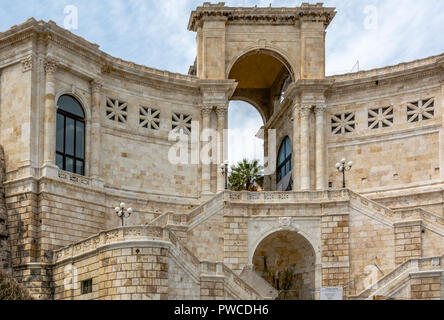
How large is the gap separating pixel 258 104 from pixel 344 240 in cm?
2591

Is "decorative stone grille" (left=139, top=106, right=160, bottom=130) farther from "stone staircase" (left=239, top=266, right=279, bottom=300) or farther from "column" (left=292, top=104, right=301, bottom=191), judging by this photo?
"stone staircase" (left=239, top=266, right=279, bottom=300)

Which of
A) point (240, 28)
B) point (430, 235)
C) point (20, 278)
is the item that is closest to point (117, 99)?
point (240, 28)

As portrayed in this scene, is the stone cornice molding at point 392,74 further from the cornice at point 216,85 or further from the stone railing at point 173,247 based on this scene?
the stone railing at point 173,247

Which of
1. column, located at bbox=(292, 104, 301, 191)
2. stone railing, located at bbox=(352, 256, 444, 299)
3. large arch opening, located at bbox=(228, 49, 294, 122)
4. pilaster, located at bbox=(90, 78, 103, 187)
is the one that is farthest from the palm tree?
stone railing, located at bbox=(352, 256, 444, 299)

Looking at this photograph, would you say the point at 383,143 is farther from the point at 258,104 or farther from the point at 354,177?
the point at 258,104

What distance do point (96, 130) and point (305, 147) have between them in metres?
15.3

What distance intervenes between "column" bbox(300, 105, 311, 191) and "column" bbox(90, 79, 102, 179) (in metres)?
14.7

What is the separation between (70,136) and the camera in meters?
48.6

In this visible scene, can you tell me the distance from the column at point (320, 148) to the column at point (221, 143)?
6.72 metres

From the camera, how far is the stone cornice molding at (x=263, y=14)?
57188mm

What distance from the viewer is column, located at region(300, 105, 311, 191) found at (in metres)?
54.7

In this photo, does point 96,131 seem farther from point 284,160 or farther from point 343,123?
point 343,123

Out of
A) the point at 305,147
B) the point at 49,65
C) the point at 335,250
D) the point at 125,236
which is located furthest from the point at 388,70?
the point at 125,236

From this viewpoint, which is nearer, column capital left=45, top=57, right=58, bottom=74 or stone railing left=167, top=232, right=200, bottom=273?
stone railing left=167, top=232, right=200, bottom=273
